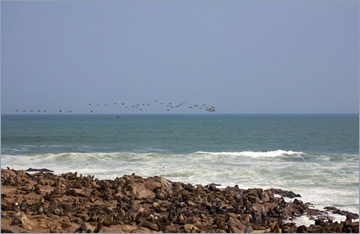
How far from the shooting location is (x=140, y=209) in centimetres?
1213

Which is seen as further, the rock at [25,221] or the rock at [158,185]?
the rock at [158,185]

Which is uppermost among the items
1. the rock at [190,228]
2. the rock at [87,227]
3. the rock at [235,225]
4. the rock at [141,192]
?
the rock at [141,192]

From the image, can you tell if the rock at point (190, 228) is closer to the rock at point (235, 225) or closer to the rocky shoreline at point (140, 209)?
the rocky shoreline at point (140, 209)

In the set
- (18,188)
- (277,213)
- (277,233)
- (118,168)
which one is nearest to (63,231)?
(18,188)

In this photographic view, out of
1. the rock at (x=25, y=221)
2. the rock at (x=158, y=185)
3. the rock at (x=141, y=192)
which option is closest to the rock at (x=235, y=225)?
the rock at (x=158, y=185)

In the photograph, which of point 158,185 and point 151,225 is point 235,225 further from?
point 158,185

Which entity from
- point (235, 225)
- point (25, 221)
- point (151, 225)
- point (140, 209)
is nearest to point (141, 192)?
point (140, 209)

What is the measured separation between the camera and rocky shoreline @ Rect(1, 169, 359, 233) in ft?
34.0

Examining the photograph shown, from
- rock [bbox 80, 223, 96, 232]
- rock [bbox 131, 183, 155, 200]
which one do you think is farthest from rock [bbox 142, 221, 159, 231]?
rock [bbox 131, 183, 155, 200]

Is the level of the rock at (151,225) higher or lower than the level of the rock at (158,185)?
lower

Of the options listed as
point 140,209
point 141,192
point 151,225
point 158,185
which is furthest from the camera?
point 158,185

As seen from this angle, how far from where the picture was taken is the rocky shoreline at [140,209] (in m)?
10.4

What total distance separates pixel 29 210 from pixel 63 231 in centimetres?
173

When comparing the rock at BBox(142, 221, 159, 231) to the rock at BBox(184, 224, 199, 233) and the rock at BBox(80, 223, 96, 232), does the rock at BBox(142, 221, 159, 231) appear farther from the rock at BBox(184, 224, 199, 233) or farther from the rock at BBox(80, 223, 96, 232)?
the rock at BBox(80, 223, 96, 232)
